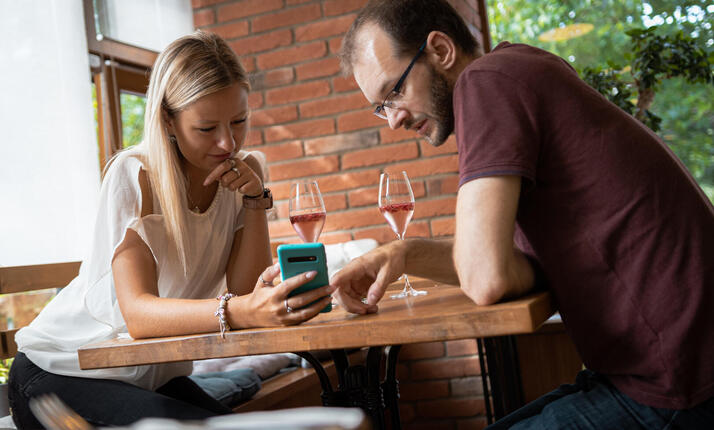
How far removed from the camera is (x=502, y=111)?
1105 mm

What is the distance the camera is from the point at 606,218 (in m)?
1.10

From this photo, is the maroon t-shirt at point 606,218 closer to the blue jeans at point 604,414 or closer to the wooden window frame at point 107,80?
the blue jeans at point 604,414

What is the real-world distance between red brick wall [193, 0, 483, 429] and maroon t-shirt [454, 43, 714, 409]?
2062mm

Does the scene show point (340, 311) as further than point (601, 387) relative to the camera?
Yes

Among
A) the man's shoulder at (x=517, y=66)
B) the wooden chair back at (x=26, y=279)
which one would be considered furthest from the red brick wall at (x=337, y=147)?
the man's shoulder at (x=517, y=66)

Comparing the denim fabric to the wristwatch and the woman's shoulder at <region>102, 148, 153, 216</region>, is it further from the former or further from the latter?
the woman's shoulder at <region>102, 148, 153, 216</region>

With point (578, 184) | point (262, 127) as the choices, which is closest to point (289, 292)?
point (578, 184)

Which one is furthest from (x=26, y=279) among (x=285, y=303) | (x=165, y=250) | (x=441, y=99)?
(x=441, y=99)

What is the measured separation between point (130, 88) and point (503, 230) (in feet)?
9.40

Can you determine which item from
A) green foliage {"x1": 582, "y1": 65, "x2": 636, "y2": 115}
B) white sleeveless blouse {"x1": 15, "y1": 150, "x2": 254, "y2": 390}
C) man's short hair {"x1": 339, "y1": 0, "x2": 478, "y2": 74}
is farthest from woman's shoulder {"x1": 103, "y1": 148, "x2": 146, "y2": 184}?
green foliage {"x1": 582, "y1": 65, "x2": 636, "y2": 115}

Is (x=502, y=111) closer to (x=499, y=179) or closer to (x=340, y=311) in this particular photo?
(x=499, y=179)

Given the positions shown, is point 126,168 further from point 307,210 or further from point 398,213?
point 398,213

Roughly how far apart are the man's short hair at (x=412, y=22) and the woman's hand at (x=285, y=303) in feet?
1.87

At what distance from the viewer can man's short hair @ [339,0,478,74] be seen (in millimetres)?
1436
